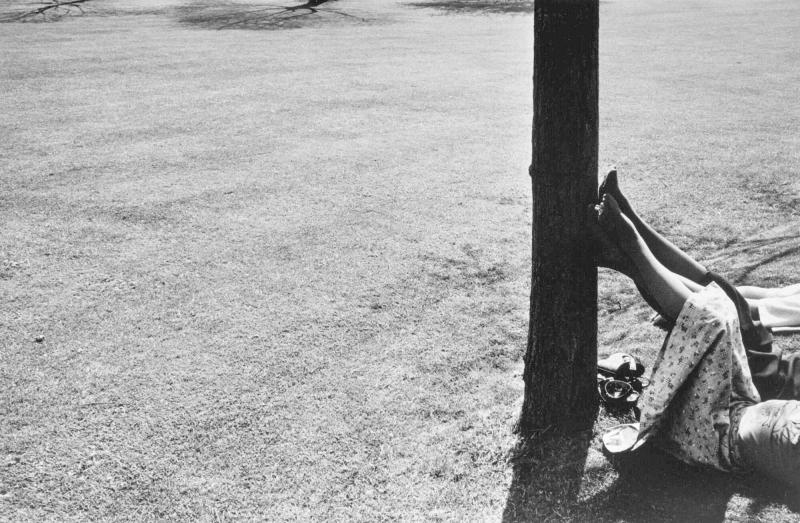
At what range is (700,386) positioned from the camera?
3510mm

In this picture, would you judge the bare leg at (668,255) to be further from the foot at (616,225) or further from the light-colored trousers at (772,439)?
the light-colored trousers at (772,439)

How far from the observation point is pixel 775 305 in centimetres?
459

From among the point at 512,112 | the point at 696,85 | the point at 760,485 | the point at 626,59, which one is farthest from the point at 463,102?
the point at 760,485

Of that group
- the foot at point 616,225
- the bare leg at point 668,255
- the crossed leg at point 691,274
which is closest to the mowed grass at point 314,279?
the crossed leg at point 691,274

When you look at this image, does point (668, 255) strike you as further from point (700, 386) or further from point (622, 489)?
point (622, 489)

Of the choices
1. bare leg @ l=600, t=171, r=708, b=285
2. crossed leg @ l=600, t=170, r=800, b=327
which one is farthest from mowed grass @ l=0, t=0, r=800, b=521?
bare leg @ l=600, t=171, r=708, b=285

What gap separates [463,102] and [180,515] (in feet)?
34.8

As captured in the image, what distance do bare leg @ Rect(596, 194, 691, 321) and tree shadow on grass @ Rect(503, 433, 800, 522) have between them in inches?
31.6

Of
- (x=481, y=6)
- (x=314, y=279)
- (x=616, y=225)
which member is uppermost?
(x=481, y=6)

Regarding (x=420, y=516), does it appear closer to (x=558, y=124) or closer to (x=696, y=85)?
(x=558, y=124)

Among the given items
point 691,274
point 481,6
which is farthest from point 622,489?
point 481,6

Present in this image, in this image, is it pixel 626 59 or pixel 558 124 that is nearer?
pixel 558 124

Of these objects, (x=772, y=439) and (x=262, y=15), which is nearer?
(x=772, y=439)

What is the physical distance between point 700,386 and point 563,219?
1084mm
